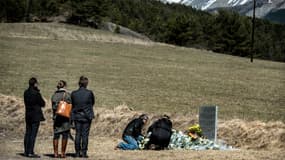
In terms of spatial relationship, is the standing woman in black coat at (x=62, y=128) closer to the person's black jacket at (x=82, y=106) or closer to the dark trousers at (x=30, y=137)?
the person's black jacket at (x=82, y=106)

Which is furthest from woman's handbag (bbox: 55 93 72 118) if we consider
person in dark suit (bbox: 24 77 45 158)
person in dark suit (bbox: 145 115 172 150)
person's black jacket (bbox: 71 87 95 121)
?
person in dark suit (bbox: 145 115 172 150)

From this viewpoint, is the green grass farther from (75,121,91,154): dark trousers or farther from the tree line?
the tree line

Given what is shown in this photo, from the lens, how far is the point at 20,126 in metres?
22.9

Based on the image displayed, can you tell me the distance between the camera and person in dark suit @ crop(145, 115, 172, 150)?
17.4m

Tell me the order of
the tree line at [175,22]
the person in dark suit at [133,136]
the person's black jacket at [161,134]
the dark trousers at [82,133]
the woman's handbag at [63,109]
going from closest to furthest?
the woman's handbag at [63,109] → the dark trousers at [82,133] → the person's black jacket at [161,134] → the person in dark suit at [133,136] → the tree line at [175,22]

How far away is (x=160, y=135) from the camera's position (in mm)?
17312

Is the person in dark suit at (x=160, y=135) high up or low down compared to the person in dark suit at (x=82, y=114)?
down

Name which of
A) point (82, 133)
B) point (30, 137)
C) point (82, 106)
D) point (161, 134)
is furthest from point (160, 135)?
point (30, 137)

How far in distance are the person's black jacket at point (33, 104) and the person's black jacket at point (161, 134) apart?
10.9ft

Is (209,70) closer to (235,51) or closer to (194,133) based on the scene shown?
(194,133)

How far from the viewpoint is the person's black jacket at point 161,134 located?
1734 centimetres

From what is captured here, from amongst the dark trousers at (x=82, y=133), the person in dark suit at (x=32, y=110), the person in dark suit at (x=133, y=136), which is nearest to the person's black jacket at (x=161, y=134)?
the person in dark suit at (x=133, y=136)

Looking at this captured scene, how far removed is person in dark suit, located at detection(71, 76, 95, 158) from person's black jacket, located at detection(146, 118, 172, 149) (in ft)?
7.88

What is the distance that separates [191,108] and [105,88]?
8.52 m
